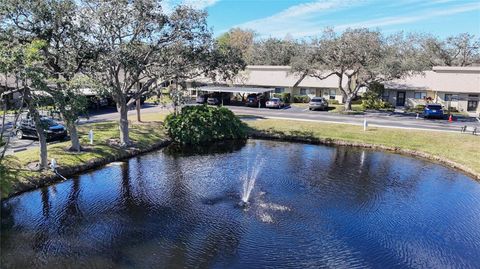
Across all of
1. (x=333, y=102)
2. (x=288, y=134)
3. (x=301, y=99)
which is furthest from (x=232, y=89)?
(x=288, y=134)

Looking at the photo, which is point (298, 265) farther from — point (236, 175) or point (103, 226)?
point (236, 175)

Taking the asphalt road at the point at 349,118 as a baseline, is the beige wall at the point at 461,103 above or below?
above

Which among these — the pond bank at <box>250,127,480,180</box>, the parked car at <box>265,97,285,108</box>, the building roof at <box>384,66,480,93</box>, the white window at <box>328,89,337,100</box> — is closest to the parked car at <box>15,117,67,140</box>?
the pond bank at <box>250,127,480,180</box>

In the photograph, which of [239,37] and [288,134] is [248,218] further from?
[239,37]

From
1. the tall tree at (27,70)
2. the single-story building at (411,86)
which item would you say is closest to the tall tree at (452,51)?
the single-story building at (411,86)

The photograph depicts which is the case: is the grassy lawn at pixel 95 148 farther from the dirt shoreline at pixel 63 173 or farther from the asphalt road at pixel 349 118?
the asphalt road at pixel 349 118

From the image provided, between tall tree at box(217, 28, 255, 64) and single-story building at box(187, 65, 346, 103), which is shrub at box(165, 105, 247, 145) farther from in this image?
tall tree at box(217, 28, 255, 64)
